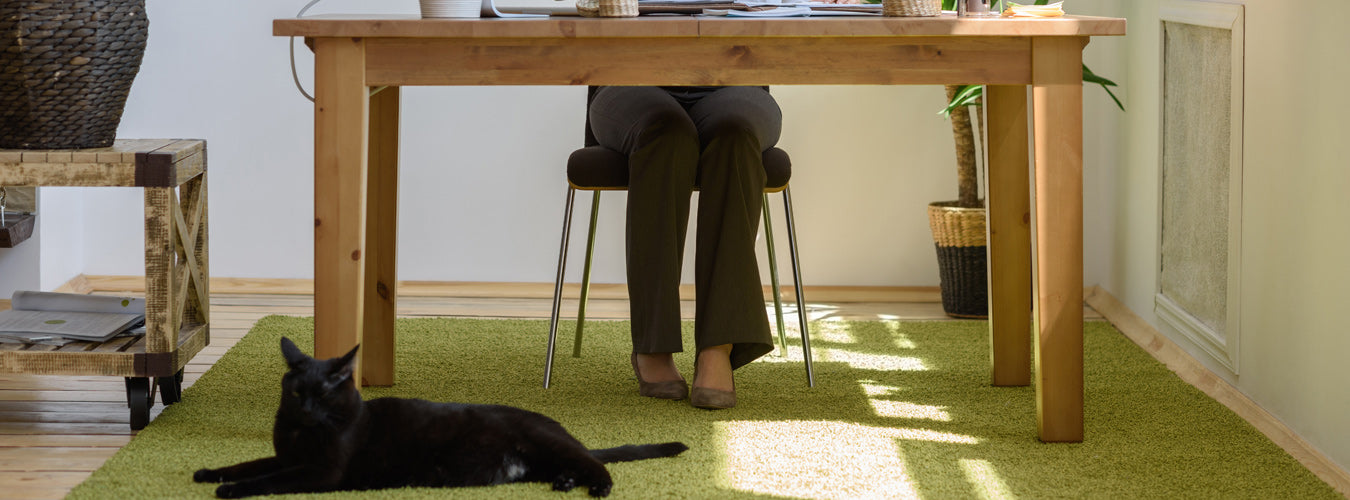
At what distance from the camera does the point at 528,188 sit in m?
3.42

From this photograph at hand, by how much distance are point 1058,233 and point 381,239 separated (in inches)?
46.6

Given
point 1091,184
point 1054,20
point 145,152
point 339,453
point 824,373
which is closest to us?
point 339,453

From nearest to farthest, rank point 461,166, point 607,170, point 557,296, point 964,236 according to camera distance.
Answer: point 607,170 < point 557,296 < point 964,236 < point 461,166

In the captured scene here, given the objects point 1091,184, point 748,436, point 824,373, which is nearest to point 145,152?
point 748,436

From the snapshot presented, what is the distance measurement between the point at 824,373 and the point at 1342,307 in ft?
3.13

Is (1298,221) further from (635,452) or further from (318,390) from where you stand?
(318,390)

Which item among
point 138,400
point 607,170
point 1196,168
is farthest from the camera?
point 1196,168

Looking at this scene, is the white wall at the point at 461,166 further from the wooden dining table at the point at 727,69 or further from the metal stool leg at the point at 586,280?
the wooden dining table at the point at 727,69

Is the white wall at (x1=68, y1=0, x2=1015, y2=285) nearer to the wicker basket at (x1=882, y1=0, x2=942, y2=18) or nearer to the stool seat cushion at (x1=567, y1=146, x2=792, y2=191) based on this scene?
the stool seat cushion at (x1=567, y1=146, x2=792, y2=191)

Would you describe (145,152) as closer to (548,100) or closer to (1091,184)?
(548,100)

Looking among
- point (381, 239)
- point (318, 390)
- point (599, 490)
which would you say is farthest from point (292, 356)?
point (381, 239)

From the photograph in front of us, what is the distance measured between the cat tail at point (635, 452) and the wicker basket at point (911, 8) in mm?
722

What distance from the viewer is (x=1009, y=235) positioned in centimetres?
228

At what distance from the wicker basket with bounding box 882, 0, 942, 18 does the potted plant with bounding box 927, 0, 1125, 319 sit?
44.6 inches
